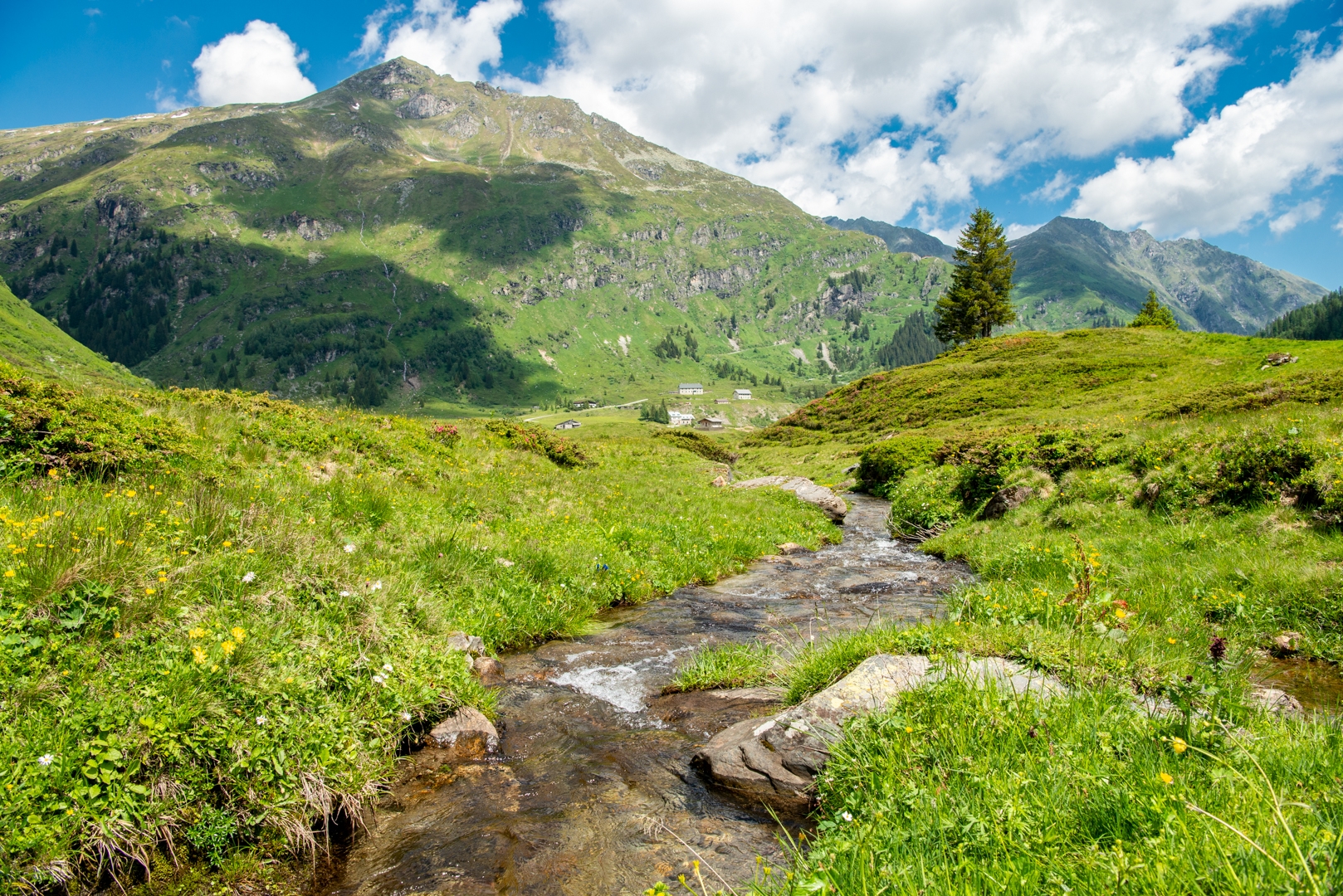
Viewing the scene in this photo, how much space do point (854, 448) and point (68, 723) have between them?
172 ft

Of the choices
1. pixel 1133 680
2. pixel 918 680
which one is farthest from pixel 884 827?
pixel 1133 680

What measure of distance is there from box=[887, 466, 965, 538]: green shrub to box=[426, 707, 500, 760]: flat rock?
18184 millimetres

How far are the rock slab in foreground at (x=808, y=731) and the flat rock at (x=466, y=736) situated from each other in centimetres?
247

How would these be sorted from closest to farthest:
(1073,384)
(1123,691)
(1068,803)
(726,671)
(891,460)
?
1. (1068,803)
2. (1123,691)
3. (726,671)
4. (891,460)
5. (1073,384)

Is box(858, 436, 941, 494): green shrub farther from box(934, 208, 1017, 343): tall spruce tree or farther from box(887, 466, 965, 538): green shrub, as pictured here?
box(934, 208, 1017, 343): tall spruce tree

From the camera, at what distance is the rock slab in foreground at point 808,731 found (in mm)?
5469

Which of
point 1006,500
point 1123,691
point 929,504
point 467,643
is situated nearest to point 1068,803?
point 1123,691

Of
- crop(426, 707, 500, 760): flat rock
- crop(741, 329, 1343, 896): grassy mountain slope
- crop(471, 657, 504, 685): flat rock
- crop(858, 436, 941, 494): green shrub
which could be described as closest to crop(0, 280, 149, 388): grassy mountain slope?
crop(471, 657, 504, 685): flat rock

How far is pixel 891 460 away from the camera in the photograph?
3500cm

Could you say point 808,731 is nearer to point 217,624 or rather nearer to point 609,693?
point 609,693

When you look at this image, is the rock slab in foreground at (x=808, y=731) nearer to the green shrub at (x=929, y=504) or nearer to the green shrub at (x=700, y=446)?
the green shrub at (x=929, y=504)

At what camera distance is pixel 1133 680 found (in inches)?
213

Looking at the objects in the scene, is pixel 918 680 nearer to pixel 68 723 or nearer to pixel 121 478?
pixel 68 723

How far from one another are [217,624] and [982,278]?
94926 mm
